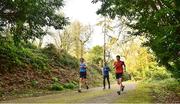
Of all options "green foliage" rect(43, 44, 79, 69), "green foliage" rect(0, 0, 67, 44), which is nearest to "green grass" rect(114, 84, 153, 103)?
"green foliage" rect(0, 0, 67, 44)

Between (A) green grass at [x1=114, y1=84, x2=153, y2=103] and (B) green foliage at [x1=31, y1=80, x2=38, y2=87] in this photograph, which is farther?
(B) green foliage at [x1=31, y1=80, x2=38, y2=87]

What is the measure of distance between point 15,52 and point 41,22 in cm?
754

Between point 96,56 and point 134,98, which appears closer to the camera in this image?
point 134,98

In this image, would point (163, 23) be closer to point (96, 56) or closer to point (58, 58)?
point (58, 58)

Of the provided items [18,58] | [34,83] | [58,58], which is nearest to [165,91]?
[34,83]

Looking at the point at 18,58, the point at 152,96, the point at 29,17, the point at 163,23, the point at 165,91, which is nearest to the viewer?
the point at 163,23

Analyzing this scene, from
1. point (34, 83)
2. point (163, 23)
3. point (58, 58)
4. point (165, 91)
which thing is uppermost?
point (58, 58)

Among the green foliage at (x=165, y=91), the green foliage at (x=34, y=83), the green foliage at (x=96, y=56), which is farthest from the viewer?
the green foliage at (x=96, y=56)

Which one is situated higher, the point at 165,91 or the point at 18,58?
the point at 18,58

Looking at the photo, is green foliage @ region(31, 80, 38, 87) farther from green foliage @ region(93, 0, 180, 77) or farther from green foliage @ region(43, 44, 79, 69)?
green foliage @ region(93, 0, 180, 77)

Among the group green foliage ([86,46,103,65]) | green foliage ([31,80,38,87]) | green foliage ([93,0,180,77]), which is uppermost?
green foliage ([86,46,103,65])

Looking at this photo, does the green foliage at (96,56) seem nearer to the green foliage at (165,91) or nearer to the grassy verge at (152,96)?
the green foliage at (165,91)

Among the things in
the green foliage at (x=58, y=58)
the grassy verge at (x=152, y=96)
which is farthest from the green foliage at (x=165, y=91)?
the green foliage at (x=58, y=58)

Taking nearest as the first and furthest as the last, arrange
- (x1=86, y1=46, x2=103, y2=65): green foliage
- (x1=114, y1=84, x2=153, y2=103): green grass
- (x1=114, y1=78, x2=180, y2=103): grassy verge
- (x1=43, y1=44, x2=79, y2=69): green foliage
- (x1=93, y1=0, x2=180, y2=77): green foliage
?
(x1=93, y1=0, x2=180, y2=77): green foliage
(x1=114, y1=84, x2=153, y2=103): green grass
(x1=114, y1=78, x2=180, y2=103): grassy verge
(x1=43, y1=44, x2=79, y2=69): green foliage
(x1=86, y1=46, x2=103, y2=65): green foliage
